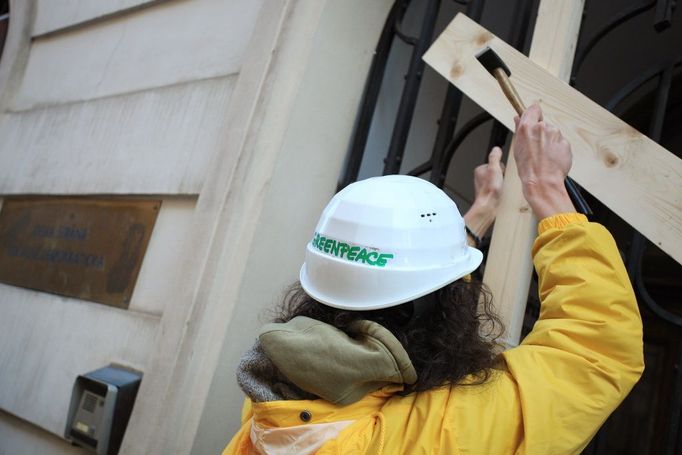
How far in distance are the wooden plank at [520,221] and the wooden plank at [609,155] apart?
9 centimetres

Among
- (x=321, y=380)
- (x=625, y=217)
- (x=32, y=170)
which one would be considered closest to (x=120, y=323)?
(x=32, y=170)

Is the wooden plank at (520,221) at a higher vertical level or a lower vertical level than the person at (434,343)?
higher

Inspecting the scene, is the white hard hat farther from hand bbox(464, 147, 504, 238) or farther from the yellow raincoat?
hand bbox(464, 147, 504, 238)

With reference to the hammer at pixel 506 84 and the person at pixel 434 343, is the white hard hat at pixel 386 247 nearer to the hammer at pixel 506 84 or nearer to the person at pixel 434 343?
the person at pixel 434 343

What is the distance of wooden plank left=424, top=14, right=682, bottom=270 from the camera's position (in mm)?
1345

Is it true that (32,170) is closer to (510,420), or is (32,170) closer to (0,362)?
(0,362)

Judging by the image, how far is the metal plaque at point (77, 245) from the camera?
7.91 ft

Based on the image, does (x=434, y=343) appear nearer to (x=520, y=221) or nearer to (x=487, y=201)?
(x=520, y=221)

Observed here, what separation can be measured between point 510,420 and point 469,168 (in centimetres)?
223

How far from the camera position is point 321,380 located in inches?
39.9

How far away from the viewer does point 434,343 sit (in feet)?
3.87

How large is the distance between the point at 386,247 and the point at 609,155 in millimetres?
694

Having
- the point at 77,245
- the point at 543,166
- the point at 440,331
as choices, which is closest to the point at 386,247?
Answer: the point at 440,331

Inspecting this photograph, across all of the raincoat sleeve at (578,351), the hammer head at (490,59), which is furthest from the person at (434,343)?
the hammer head at (490,59)
